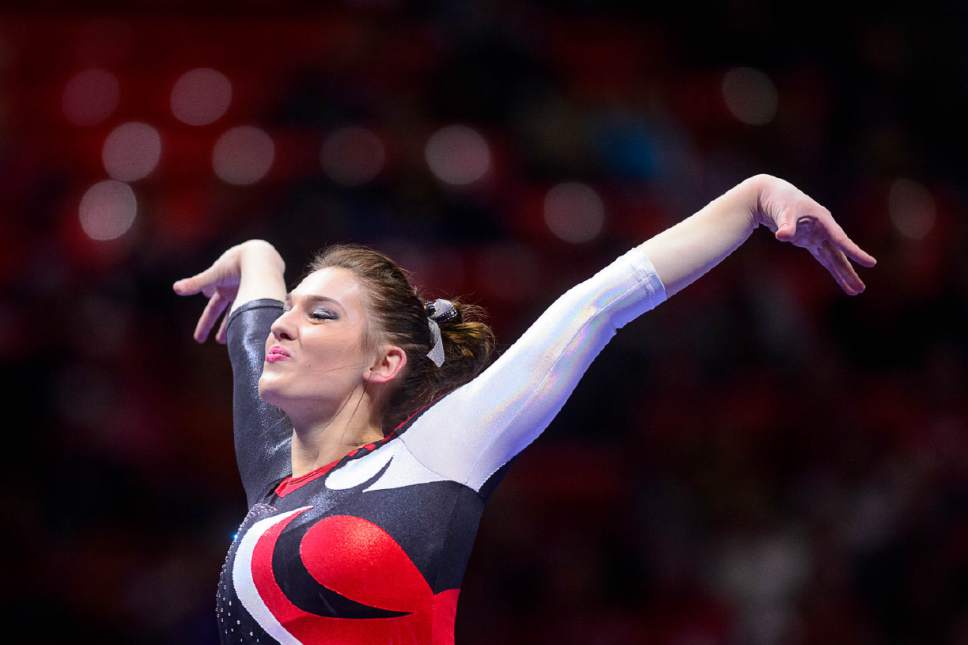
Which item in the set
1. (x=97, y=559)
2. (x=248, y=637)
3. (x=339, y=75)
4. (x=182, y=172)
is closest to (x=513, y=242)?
(x=339, y=75)

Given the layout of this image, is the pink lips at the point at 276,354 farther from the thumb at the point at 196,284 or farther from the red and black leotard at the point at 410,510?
the thumb at the point at 196,284

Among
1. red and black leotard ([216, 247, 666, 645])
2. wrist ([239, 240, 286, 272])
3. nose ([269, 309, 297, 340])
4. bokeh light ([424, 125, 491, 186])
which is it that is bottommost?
red and black leotard ([216, 247, 666, 645])

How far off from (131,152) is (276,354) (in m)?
3.64

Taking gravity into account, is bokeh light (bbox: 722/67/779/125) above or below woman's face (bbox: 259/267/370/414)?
above

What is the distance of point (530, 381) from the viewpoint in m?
1.91

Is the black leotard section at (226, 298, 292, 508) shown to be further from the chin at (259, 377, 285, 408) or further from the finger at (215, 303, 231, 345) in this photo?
the chin at (259, 377, 285, 408)

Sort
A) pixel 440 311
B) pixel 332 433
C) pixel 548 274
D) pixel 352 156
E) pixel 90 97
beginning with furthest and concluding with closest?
pixel 90 97
pixel 352 156
pixel 548 274
pixel 440 311
pixel 332 433

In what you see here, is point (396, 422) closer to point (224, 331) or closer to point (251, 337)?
point (251, 337)

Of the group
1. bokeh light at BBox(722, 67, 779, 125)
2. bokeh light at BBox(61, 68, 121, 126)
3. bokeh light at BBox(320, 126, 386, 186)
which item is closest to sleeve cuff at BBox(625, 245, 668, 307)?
bokeh light at BBox(320, 126, 386, 186)

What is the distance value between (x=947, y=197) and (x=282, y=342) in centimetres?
461

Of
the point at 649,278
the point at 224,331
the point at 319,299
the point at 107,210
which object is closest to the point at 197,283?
the point at 224,331

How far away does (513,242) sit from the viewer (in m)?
5.07

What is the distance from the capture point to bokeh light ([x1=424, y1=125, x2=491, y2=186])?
5086 mm

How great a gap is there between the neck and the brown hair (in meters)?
0.06
